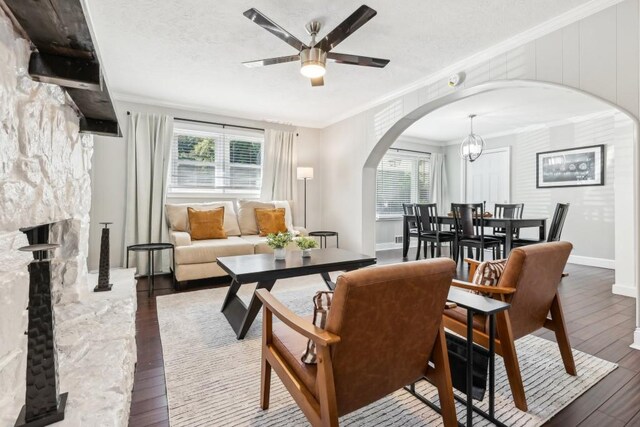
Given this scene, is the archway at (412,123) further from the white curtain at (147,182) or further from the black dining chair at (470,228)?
the white curtain at (147,182)

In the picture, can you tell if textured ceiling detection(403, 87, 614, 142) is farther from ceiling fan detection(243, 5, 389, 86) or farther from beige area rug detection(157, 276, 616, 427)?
beige area rug detection(157, 276, 616, 427)

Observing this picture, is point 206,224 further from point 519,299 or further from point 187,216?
point 519,299

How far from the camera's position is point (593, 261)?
16.0 ft

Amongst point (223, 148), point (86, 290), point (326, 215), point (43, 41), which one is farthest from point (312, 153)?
point (43, 41)

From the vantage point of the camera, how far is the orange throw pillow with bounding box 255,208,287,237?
4.60 metres

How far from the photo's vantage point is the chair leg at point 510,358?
148 centimetres

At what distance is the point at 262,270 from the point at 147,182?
9.10 ft

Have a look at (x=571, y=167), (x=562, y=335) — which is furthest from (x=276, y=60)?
(x=571, y=167)

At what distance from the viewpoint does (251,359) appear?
2.02 meters

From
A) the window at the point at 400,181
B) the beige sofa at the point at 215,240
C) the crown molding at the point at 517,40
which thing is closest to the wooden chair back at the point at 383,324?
the crown molding at the point at 517,40

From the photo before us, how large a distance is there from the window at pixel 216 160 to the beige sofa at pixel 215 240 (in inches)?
16.2

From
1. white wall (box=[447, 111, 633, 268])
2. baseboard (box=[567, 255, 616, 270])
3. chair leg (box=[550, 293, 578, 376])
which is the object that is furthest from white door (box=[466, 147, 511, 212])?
chair leg (box=[550, 293, 578, 376])

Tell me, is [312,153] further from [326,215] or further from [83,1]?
[83,1]

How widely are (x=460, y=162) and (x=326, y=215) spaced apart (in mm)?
3569
